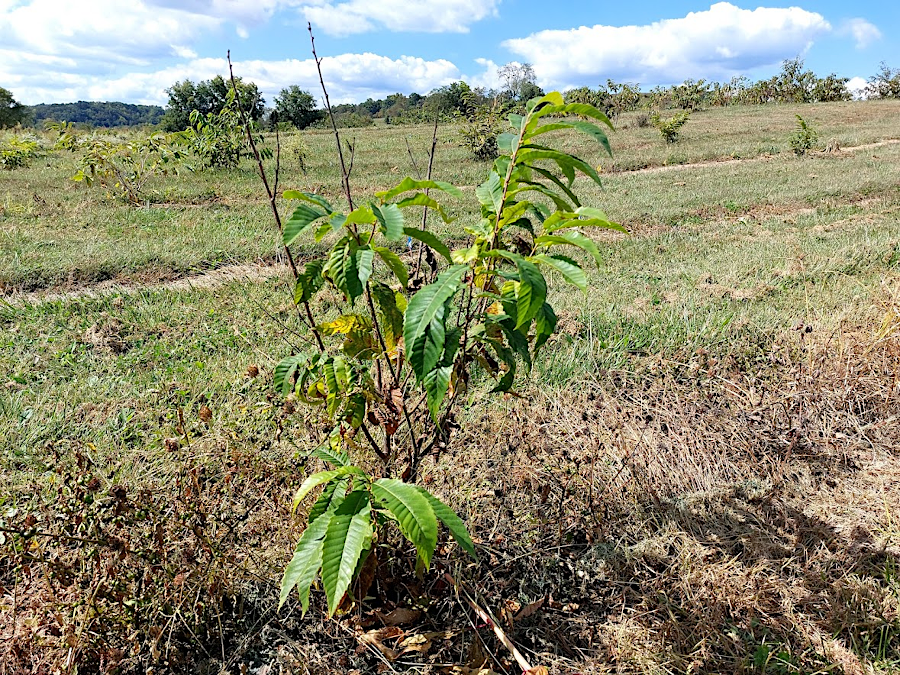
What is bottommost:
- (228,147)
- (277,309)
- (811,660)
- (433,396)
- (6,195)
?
(811,660)

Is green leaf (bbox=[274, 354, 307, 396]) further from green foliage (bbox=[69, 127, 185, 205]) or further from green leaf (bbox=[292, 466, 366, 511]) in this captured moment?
green foliage (bbox=[69, 127, 185, 205])

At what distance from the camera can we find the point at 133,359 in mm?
3432

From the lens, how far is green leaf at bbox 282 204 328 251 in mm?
A: 1298

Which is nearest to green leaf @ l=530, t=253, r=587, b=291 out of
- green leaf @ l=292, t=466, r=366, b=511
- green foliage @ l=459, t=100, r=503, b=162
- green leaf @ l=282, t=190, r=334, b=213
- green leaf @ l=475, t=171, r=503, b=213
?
green leaf @ l=475, t=171, r=503, b=213

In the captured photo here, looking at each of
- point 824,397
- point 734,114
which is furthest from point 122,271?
point 734,114

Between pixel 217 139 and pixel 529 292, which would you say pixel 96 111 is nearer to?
pixel 217 139

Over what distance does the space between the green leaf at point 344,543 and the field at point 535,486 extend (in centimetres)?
61

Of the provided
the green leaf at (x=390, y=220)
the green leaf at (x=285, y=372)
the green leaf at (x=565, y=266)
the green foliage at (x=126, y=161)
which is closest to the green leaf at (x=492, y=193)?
the green leaf at (x=565, y=266)

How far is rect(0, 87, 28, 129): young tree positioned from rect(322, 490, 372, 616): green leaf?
107ft

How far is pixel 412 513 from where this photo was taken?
1267 mm

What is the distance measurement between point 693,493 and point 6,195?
9653 millimetres

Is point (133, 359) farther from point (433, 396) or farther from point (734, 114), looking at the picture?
point (734, 114)

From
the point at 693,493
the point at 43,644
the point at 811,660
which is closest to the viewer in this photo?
the point at 43,644

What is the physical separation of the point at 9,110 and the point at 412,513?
3507 cm
